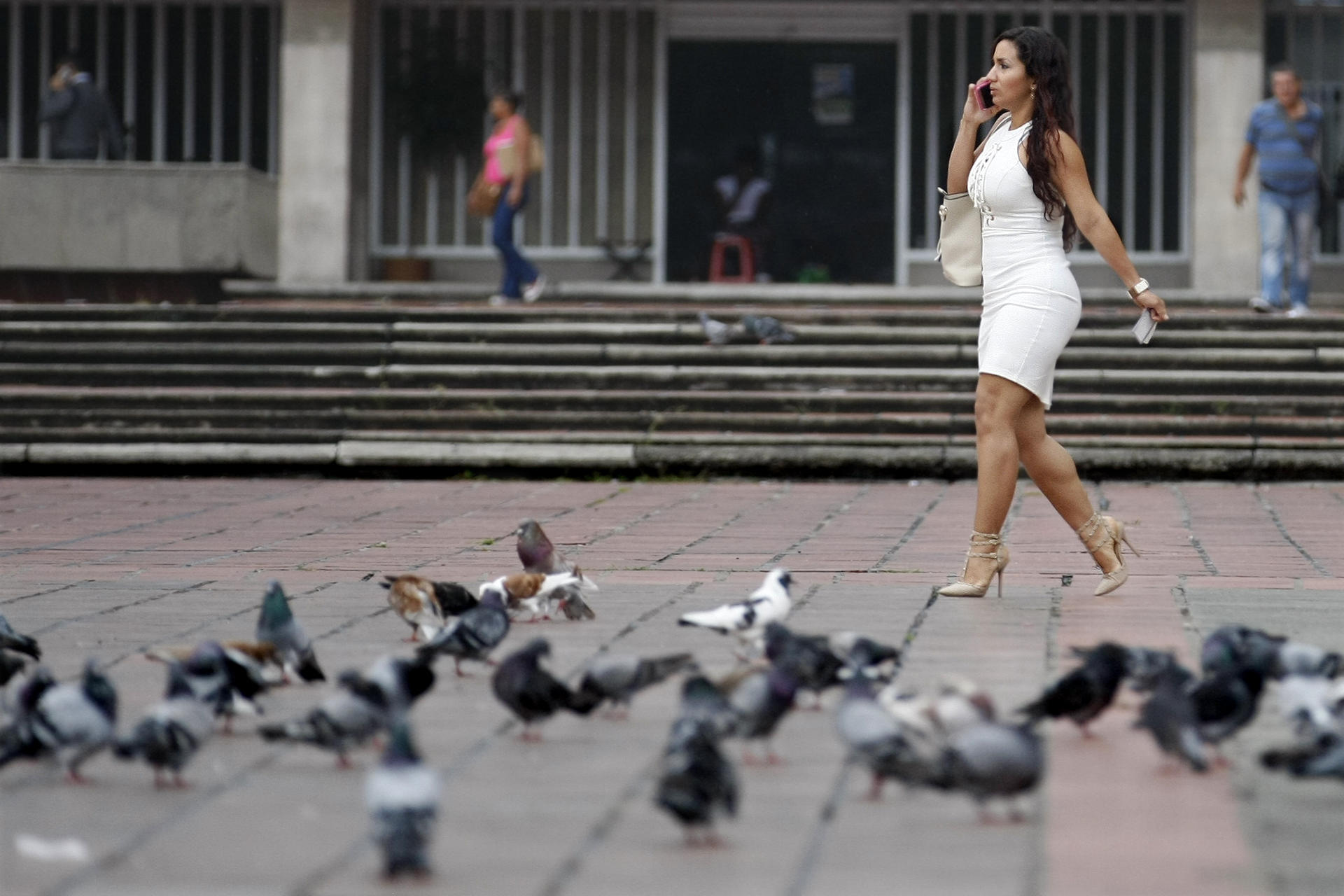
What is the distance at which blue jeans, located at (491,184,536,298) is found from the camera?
15.5 meters

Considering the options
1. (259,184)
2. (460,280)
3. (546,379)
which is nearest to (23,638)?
(546,379)

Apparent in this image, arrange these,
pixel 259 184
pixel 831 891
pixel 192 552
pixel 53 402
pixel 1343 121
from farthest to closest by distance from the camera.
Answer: pixel 1343 121 → pixel 259 184 → pixel 53 402 → pixel 192 552 → pixel 831 891

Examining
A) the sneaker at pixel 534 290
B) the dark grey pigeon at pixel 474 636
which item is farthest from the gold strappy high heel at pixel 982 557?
the sneaker at pixel 534 290

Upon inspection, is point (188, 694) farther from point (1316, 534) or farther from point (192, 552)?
point (1316, 534)

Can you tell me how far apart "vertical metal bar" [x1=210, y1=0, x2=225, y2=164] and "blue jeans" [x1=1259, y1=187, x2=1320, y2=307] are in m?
10.2

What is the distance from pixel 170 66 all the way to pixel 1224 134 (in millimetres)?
10162

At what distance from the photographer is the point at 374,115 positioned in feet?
62.8

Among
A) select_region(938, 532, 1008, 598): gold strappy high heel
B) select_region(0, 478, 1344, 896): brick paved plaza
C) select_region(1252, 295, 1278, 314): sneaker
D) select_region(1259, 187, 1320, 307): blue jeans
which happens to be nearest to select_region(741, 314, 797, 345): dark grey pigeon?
select_region(0, 478, 1344, 896): brick paved plaza

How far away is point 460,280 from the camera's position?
62.7 ft

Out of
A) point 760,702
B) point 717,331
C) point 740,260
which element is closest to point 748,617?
point 760,702

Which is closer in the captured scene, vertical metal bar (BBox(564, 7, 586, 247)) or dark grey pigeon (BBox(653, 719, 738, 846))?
dark grey pigeon (BBox(653, 719, 738, 846))

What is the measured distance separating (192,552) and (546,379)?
203 inches

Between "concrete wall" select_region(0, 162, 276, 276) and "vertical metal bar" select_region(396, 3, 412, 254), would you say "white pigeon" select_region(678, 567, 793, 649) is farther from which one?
"vertical metal bar" select_region(396, 3, 412, 254)

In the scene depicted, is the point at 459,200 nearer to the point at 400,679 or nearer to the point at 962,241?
the point at 962,241
